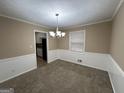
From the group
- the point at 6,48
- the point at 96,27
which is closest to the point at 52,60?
the point at 6,48

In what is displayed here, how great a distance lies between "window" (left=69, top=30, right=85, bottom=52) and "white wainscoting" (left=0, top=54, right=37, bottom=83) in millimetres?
2638

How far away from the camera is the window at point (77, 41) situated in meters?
4.02

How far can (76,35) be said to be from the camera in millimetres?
4293

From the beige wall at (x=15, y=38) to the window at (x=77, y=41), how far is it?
98.5 inches

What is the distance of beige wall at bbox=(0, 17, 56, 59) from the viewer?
2.34m

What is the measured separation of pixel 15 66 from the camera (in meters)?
2.70

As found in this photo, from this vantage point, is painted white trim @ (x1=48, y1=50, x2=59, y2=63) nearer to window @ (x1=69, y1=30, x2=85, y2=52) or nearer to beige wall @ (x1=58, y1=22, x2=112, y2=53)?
window @ (x1=69, y1=30, x2=85, y2=52)

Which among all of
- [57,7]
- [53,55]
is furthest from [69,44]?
[57,7]

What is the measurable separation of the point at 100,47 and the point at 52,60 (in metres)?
3.28

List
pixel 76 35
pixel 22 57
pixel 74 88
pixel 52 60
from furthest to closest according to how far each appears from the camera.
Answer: pixel 52 60
pixel 76 35
pixel 22 57
pixel 74 88

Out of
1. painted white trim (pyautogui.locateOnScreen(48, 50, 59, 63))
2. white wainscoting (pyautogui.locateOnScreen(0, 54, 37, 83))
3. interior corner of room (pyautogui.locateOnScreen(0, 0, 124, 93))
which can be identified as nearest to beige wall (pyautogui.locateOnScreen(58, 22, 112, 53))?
interior corner of room (pyautogui.locateOnScreen(0, 0, 124, 93))

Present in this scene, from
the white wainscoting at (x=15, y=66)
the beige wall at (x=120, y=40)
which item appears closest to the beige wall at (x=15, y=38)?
the white wainscoting at (x=15, y=66)

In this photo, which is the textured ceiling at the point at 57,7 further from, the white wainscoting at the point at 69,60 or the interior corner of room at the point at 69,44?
the white wainscoting at the point at 69,60

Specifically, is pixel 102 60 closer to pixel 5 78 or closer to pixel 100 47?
A: pixel 100 47
